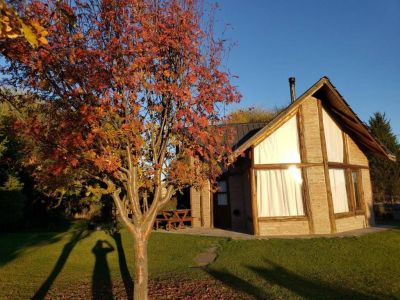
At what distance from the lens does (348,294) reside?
7.57 m

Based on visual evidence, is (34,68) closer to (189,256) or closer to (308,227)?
(189,256)

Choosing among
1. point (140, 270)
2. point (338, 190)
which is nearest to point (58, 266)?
point (140, 270)

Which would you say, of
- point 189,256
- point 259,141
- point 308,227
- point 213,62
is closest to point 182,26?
point 213,62

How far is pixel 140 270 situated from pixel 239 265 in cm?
549

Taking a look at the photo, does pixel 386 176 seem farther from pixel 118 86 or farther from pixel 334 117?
pixel 118 86

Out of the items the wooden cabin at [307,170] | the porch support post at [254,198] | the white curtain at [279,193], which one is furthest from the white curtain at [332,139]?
the porch support post at [254,198]

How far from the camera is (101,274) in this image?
33.7ft

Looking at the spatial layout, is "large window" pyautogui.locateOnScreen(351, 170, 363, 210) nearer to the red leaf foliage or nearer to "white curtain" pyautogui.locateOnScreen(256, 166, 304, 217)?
"white curtain" pyautogui.locateOnScreen(256, 166, 304, 217)

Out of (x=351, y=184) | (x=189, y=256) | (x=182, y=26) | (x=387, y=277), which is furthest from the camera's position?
(x=351, y=184)

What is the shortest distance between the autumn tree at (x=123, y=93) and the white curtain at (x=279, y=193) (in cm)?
995

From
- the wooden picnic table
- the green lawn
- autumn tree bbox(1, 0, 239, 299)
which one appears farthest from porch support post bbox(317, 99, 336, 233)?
autumn tree bbox(1, 0, 239, 299)

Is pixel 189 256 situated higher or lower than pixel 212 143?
lower

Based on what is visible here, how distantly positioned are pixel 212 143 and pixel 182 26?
2058 mm

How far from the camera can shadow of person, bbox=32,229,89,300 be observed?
28.2 feet
